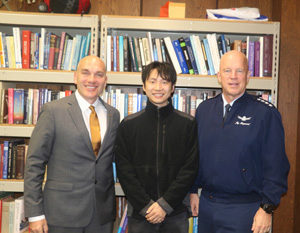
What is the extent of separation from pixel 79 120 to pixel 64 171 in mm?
302

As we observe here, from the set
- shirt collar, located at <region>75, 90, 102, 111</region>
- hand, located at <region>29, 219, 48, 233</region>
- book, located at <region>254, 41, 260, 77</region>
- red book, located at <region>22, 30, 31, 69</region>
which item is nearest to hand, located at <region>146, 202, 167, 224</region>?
hand, located at <region>29, 219, 48, 233</region>

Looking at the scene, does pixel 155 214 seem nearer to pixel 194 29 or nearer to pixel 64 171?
pixel 64 171

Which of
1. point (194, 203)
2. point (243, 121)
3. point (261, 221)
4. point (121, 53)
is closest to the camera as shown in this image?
point (261, 221)

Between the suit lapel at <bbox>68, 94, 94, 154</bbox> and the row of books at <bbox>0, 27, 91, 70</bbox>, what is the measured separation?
81 centimetres

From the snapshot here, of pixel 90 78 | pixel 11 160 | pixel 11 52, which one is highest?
pixel 11 52

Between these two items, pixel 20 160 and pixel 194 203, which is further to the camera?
pixel 20 160

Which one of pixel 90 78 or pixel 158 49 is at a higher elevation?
pixel 158 49

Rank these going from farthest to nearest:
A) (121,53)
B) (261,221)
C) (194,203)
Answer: (121,53)
(194,203)
(261,221)

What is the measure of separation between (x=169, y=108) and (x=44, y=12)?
1471 mm

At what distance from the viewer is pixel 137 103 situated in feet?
8.48

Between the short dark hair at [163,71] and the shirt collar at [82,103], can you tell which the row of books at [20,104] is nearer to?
the shirt collar at [82,103]

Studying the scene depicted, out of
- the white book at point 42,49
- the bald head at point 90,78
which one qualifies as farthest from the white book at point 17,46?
the bald head at point 90,78

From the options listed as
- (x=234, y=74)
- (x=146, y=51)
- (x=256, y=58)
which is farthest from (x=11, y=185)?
(x=256, y=58)

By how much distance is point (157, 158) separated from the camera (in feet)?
5.92
